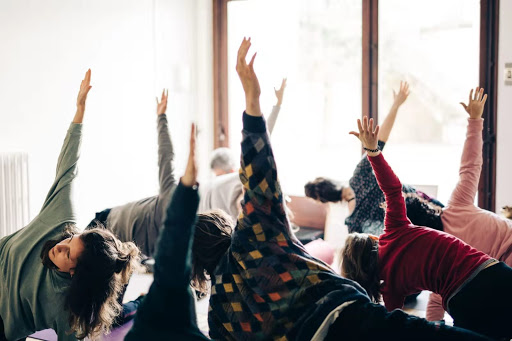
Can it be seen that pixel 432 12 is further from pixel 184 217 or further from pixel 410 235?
pixel 184 217

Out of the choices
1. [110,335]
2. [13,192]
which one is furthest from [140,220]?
[13,192]

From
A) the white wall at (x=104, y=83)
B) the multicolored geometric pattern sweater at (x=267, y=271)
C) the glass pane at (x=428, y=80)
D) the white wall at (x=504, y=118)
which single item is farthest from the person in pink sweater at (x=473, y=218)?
the white wall at (x=104, y=83)

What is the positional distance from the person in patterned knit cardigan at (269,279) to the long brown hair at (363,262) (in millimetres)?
597

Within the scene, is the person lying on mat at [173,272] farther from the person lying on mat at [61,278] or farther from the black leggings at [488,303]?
the black leggings at [488,303]

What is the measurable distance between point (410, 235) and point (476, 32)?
3.05 m

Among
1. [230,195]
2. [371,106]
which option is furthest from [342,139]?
[230,195]

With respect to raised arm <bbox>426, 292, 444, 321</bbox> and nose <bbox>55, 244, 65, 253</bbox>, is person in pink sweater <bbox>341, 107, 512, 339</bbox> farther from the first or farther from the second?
nose <bbox>55, 244, 65, 253</bbox>

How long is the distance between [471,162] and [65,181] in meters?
1.80

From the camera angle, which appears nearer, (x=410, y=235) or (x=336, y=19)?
(x=410, y=235)

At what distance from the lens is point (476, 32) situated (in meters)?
4.42

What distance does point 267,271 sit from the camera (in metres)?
1.42

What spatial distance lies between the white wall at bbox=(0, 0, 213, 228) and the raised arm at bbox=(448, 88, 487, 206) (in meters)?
2.71

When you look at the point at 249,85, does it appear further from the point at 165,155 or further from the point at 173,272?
the point at 165,155

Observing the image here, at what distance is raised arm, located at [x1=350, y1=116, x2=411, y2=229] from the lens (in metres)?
1.98
